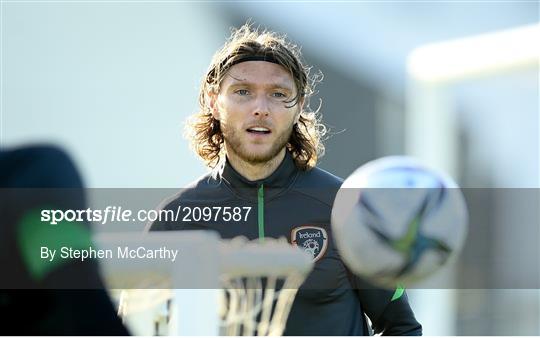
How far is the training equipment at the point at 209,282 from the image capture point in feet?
13.2

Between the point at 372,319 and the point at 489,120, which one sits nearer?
the point at 372,319

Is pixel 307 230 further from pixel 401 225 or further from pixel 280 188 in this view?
pixel 401 225

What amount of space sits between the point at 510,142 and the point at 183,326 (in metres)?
9.73

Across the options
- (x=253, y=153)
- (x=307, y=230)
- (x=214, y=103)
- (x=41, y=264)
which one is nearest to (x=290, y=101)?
(x=253, y=153)

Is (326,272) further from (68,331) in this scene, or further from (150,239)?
(68,331)

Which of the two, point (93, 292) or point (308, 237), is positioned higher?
point (308, 237)

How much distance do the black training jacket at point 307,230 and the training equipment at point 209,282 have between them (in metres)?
0.05

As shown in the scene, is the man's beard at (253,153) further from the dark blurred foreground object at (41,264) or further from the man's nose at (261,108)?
the dark blurred foreground object at (41,264)

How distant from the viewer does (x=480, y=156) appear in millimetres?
14414

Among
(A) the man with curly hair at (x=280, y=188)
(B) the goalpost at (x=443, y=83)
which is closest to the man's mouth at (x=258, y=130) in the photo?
(A) the man with curly hair at (x=280, y=188)

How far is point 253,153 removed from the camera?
4238mm

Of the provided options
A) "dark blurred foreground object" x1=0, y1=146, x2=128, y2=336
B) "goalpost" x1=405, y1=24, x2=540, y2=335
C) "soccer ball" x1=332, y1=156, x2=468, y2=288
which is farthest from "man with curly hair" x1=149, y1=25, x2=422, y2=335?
"goalpost" x1=405, y1=24, x2=540, y2=335

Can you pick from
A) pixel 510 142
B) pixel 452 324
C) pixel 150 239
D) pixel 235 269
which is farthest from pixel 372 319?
pixel 510 142

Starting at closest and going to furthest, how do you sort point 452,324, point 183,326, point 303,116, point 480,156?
point 183,326, point 303,116, point 452,324, point 480,156
